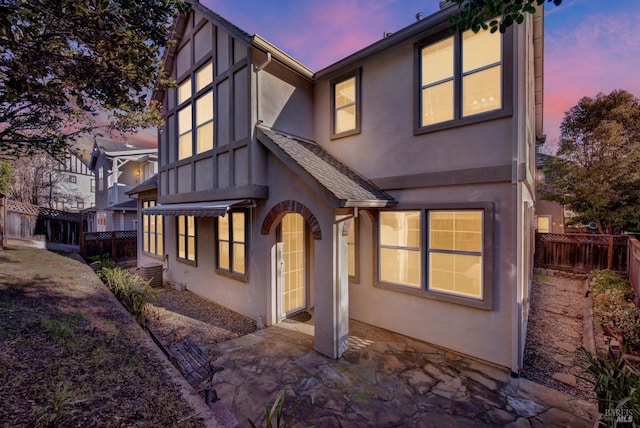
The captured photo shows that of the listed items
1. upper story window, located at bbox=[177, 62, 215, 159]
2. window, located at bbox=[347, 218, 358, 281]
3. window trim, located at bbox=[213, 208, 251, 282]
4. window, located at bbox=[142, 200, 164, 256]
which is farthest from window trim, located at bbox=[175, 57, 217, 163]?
window, located at bbox=[347, 218, 358, 281]

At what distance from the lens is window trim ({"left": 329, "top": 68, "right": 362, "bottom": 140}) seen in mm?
8102

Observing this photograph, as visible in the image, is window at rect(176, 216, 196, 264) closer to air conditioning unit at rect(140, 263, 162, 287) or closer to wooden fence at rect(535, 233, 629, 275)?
air conditioning unit at rect(140, 263, 162, 287)

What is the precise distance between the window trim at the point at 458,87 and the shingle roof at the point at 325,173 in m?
1.89

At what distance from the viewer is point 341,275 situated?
6.36 meters

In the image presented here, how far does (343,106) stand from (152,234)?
1194cm

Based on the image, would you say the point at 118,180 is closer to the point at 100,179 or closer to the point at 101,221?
the point at 100,179

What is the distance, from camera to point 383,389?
5.09 meters

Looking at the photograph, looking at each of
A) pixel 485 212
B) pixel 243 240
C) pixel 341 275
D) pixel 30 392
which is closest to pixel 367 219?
pixel 341 275

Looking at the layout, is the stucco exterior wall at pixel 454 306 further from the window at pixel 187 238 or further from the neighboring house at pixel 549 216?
the neighboring house at pixel 549 216

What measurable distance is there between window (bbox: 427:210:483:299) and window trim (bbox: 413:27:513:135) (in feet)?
6.61

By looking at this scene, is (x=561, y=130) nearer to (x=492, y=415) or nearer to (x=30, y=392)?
(x=492, y=415)

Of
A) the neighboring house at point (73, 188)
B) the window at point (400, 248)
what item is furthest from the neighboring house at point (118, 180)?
the window at point (400, 248)

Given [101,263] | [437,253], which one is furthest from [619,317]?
[101,263]

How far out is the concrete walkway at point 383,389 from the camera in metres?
4.39
